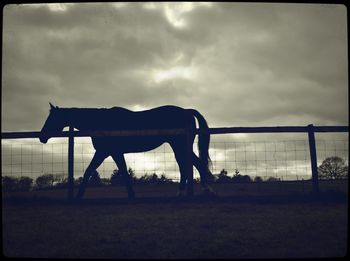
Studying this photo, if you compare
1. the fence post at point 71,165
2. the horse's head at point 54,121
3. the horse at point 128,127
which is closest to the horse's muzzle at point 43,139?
the horse at point 128,127

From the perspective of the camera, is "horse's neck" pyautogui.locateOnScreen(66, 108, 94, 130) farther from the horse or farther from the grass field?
the grass field

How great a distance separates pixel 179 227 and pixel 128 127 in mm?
4308

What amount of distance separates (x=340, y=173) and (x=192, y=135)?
4.23 meters

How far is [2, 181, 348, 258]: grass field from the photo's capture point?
3615 mm

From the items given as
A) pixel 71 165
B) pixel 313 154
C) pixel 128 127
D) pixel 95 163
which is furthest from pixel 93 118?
pixel 313 154

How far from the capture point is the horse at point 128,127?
756cm

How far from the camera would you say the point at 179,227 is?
4406 mm

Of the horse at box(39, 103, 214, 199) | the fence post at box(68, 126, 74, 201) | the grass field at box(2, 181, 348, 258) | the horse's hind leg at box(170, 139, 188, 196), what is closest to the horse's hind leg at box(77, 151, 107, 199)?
the horse at box(39, 103, 214, 199)

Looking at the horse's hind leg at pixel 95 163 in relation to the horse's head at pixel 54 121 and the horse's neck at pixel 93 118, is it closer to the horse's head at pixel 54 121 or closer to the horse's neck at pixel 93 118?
the horse's neck at pixel 93 118

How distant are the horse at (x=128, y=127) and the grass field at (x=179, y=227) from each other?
148 cm

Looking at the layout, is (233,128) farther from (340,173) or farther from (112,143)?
(340,173)

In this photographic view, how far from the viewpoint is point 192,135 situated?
22.4ft

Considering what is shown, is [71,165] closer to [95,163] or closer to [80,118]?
[95,163]

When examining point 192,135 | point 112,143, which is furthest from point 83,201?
point 192,135
